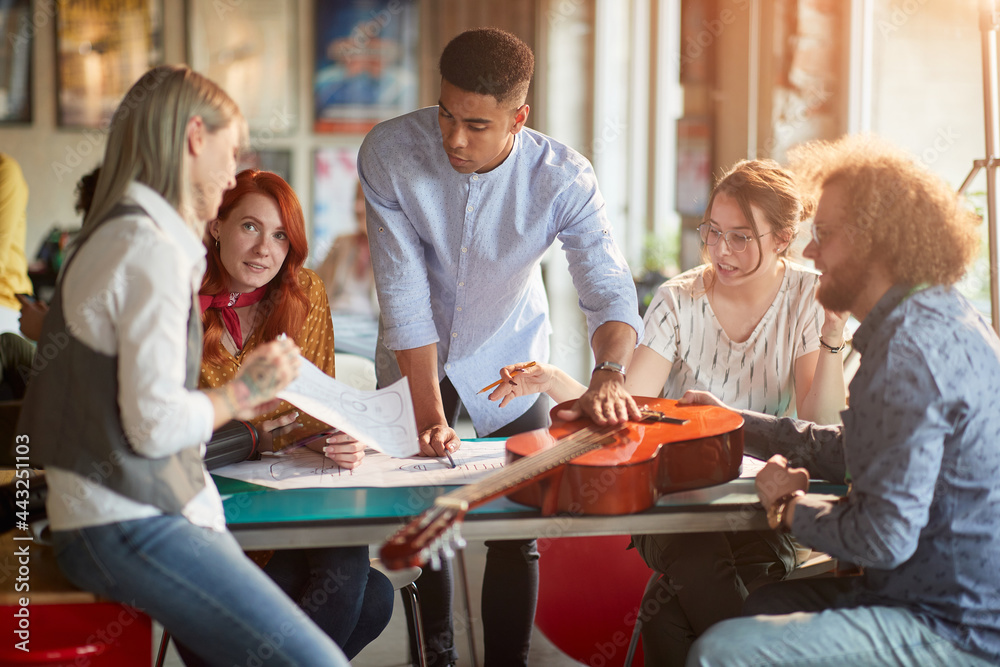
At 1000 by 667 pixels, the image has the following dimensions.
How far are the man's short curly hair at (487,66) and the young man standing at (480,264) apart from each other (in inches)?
3.3

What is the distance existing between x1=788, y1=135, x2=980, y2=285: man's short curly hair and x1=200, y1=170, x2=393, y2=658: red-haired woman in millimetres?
1153

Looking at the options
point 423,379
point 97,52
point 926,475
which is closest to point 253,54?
point 97,52

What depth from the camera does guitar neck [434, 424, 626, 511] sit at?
1363 millimetres

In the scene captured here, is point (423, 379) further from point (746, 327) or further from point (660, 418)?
point (746, 327)

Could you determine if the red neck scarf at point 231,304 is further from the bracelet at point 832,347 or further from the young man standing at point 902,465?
the bracelet at point 832,347

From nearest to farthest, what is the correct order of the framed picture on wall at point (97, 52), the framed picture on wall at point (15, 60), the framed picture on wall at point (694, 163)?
1. the framed picture on wall at point (694, 163)
2. the framed picture on wall at point (15, 60)
3. the framed picture on wall at point (97, 52)

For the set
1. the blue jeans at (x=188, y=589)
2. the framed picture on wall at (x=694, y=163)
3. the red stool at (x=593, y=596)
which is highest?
the framed picture on wall at (x=694, y=163)

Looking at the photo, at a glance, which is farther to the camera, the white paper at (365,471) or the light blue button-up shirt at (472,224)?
the light blue button-up shirt at (472,224)

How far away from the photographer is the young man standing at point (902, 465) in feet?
4.49

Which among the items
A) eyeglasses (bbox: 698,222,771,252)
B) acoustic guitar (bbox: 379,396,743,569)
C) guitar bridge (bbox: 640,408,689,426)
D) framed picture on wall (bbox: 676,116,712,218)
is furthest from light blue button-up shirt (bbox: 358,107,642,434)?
framed picture on wall (bbox: 676,116,712,218)

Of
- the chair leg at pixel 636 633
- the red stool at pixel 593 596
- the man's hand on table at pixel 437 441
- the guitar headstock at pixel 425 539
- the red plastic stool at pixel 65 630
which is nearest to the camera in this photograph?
the guitar headstock at pixel 425 539

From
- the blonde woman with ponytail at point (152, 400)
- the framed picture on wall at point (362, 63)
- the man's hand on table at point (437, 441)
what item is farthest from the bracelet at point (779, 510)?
the framed picture on wall at point (362, 63)

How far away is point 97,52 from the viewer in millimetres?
7305

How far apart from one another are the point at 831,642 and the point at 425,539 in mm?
669
